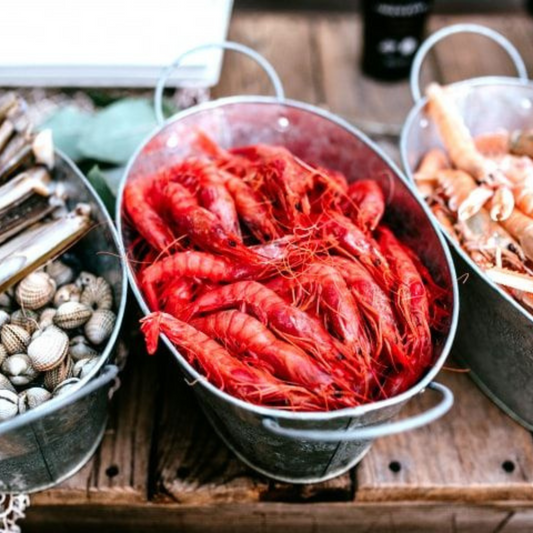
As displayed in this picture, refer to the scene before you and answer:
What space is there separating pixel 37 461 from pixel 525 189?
1151mm

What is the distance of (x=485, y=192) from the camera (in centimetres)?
146

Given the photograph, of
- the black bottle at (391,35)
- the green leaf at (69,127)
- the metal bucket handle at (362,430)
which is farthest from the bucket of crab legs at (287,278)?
the black bottle at (391,35)

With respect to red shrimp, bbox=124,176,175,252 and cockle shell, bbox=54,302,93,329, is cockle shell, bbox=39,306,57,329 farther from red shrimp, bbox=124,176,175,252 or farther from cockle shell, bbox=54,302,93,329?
red shrimp, bbox=124,176,175,252

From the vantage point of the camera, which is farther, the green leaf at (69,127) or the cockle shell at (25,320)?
the green leaf at (69,127)

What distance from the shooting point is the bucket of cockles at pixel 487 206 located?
50.5 inches

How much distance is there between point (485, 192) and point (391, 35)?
0.83 metres

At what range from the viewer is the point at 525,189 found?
1.43 m

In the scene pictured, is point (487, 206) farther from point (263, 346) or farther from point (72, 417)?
point (72, 417)

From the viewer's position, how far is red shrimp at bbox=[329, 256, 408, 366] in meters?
1.18

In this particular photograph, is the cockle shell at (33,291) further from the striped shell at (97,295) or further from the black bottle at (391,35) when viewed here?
the black bottle at (391,35)

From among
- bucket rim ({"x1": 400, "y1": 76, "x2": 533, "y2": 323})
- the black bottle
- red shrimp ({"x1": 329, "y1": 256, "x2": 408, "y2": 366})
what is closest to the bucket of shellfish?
red shrimp ({"x1": 329, "y1": 256, "x2": 408, "y2": 366})

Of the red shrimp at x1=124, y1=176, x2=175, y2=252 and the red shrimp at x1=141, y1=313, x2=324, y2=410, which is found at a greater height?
the red shrimp at x1=124, y1=176, x2=175, y2=252

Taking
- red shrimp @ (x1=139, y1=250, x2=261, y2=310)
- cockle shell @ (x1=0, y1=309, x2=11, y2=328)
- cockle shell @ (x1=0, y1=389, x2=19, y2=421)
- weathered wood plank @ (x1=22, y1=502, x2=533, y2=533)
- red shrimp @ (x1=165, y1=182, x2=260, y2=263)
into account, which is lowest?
weathered wood plank @ (x1=22, y1=502, x2=533, y2=533)

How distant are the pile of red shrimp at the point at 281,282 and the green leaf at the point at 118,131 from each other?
29cm
